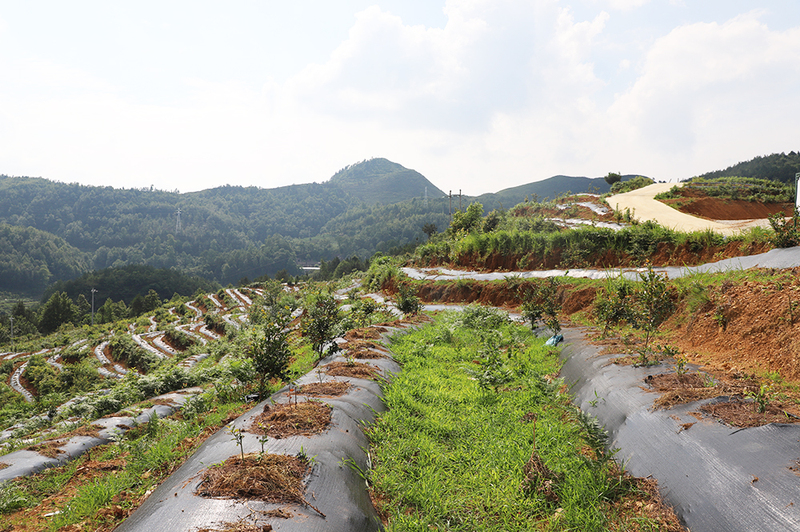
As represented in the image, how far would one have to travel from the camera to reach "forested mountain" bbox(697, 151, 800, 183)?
167 feet

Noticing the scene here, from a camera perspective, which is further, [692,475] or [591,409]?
[591,409]

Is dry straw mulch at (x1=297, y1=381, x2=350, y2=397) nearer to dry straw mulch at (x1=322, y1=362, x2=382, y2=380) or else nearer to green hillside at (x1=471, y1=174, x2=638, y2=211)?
dry straw mulch at (x1=322, y1=362, x2=382, y2=380)

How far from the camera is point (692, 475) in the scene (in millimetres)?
2754

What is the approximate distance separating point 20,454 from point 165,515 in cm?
429

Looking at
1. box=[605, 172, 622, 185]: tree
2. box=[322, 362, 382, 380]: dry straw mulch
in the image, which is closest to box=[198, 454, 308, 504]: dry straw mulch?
box=[322, 362, 382, 380]: dry straw mulch

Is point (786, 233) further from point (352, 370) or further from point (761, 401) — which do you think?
point (352, 370)

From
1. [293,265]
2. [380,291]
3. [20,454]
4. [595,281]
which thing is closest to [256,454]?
[20,454]

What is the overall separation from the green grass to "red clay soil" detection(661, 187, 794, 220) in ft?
95.3

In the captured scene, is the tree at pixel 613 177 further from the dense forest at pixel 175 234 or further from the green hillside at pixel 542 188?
the green hillside at pixel 542 188

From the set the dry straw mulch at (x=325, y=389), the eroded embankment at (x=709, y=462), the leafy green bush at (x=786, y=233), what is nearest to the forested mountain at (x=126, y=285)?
the dry straw mulch at (x=325, y=389)

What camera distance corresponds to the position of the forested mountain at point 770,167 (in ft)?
167

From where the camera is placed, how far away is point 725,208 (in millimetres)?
27438

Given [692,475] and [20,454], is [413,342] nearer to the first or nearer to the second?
[692,475]

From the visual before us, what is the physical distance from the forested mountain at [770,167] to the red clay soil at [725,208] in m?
29.0
